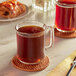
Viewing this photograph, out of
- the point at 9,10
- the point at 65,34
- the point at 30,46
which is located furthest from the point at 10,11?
the point at 30,46

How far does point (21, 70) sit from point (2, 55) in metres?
0.15

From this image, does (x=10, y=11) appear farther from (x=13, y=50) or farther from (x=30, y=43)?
(x=30, y=43)

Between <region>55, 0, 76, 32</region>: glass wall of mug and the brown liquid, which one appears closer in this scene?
the brown liquid

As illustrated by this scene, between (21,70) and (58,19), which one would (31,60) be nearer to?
(21,70)

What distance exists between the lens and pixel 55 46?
4.01ft

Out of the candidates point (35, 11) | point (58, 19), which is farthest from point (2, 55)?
point (35, 11)

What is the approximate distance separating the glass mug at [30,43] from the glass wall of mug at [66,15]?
0.83 feet

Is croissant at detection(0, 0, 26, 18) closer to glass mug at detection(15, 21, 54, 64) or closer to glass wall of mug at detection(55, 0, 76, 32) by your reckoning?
glass wall of mug at detection(55, 0, 76, 32)

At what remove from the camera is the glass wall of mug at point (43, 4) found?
5.33ft

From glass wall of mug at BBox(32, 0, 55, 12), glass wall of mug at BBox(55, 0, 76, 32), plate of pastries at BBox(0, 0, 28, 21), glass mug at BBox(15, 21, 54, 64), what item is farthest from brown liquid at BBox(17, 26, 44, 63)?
glass wall of mug at BBox(32, 0, 55, 12)

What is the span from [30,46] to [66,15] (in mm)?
360

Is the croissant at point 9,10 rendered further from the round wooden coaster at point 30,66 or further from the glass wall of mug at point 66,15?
the round wooden coaster at point 30,66

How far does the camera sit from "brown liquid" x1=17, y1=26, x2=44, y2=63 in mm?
1000

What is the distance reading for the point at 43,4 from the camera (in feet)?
5.34
